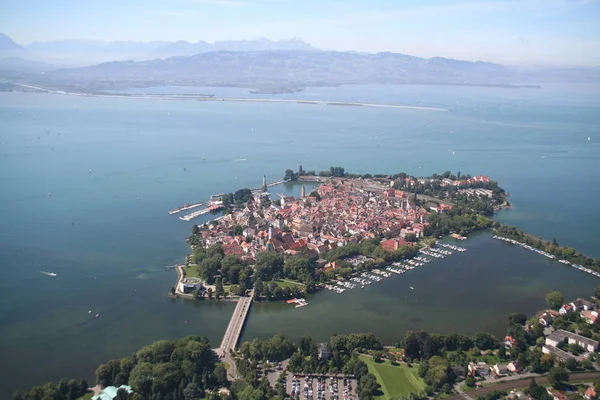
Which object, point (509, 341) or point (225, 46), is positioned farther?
point (225, 46)

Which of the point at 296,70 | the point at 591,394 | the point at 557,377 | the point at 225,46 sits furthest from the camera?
the point at 225,46

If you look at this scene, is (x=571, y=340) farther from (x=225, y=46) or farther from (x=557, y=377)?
(x=225, y=46)

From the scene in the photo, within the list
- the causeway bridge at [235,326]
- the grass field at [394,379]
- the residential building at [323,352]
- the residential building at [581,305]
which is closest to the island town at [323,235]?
the causeway bridge at [235,326]

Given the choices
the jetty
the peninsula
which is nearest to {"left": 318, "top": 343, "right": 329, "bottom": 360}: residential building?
the peninsula

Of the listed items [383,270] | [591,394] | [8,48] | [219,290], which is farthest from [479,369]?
[8,48]

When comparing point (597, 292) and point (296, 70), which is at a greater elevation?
point (296, 70)

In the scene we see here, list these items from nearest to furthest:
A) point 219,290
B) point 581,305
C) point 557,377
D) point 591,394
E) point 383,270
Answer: point 591,394
point 557,377
point 581,305
point 219,290
point 383,270

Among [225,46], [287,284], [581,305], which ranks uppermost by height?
[225,46]
